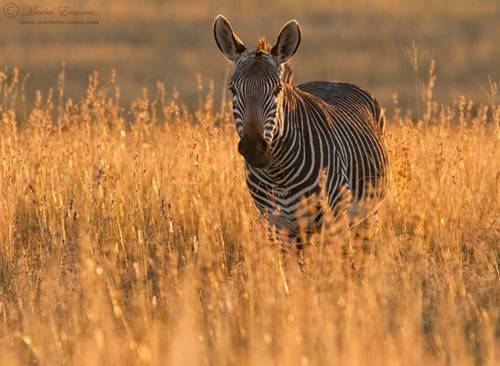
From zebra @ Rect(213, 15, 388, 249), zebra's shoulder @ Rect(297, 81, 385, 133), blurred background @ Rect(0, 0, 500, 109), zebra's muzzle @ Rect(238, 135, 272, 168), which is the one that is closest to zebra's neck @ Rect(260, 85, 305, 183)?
zebra @ Rect(213, 15, 388, 249)

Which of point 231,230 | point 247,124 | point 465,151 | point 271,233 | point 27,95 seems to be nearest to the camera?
point 247,124

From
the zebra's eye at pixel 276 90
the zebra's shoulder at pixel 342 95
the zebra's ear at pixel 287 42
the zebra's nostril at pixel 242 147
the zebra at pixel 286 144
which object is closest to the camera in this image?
the zebra's nostril at pixel 242 147

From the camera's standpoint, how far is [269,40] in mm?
26750

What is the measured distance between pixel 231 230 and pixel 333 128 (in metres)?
1.51

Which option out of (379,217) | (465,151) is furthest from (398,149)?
(379,217)

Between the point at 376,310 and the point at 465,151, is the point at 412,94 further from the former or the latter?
the point at 376,310

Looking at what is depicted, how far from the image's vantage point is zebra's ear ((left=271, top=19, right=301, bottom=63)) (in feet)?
21.9

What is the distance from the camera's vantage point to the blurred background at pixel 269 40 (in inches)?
870

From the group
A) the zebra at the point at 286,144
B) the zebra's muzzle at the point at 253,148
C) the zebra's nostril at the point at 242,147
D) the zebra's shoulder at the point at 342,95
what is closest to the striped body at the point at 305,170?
the zebra at the point at 286,144

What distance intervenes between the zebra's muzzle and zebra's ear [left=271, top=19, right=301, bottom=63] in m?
0.87

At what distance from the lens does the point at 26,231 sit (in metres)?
8.64

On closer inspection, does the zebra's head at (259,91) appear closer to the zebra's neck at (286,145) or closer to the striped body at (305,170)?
the zebra's neck at (286,145)

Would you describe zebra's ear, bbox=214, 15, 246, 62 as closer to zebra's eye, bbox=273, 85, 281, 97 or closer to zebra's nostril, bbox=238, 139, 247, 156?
zebra's eye, bbox=273, 85, 281, 97

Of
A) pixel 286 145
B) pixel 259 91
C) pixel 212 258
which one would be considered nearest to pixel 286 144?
pixel 286 145
